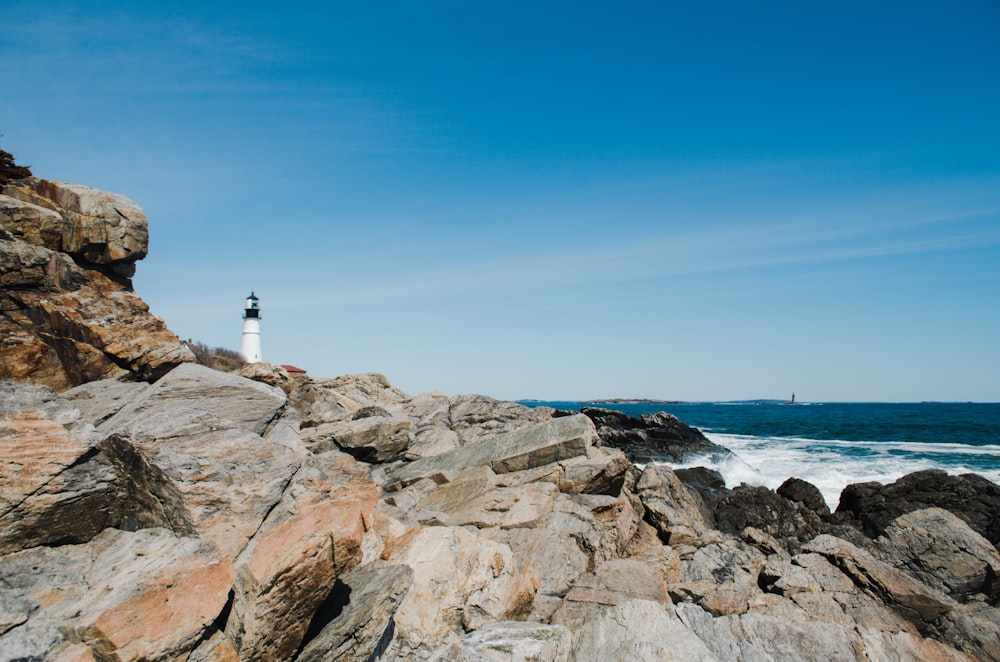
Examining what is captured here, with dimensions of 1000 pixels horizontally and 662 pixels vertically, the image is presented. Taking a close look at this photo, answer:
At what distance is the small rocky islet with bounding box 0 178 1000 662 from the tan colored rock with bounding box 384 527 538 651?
0.03 meters

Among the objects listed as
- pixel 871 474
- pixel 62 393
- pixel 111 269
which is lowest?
pixel 871 474

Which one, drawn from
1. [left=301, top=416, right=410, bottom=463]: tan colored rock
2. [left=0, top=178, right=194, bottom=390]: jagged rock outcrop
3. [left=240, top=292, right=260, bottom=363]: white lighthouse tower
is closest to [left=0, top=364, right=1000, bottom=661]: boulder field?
[left=0, top=178, right=194, bottom=390]: jagged rock outcrop

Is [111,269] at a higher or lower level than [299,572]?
higher

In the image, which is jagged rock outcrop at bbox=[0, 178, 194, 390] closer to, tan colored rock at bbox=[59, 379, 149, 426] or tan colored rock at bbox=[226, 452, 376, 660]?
tan colored rock at bbox=[59, 379, 149, 426]

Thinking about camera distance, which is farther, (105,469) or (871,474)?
(871,474)

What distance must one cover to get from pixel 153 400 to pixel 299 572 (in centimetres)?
425

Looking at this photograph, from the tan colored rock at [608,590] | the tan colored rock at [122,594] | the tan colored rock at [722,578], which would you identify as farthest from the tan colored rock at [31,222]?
the tan colored rock at [722,578]

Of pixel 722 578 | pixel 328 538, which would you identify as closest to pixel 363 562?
pixel 328 538

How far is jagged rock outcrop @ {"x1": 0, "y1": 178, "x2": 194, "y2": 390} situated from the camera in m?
10.3

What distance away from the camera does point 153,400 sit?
8938 millimetres

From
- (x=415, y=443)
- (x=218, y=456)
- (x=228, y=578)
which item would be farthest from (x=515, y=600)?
(x=415, y=443)

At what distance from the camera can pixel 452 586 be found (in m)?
8.02

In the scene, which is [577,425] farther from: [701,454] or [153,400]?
[701,454]

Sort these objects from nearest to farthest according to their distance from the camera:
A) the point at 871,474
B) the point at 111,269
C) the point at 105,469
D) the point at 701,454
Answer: the point at 105,469
the point at 111,269
the point at 871,474
the point at 701,454
